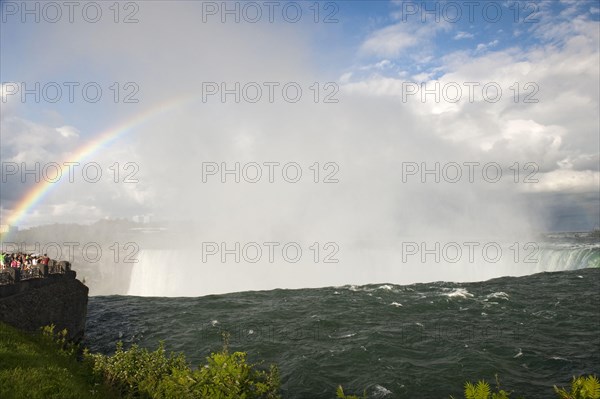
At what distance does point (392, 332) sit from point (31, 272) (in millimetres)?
21747

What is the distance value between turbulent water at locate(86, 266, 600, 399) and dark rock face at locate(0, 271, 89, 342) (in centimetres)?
203

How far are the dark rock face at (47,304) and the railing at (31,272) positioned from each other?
30cm

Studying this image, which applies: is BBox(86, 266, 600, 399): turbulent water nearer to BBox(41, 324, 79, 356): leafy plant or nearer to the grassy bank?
the grassy bank

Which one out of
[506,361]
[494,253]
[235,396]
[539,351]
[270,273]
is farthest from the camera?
[270,273]

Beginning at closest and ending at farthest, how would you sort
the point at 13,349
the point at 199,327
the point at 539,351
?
1. the point at 13,349
2. the point at 539,351
3. the point at 199,327

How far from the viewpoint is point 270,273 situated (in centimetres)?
7162

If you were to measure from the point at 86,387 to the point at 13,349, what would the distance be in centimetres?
313

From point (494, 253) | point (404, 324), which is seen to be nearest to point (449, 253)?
point (494, 253)

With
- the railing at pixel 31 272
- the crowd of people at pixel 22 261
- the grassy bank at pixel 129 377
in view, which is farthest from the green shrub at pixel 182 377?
the crowd of people at pixel 22 261

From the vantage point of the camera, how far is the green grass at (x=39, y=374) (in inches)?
343

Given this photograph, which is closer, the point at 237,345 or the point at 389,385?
the point at 389,385

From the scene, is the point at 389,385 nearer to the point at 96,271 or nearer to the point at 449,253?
the point at 449,253

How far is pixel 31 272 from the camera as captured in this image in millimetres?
21594

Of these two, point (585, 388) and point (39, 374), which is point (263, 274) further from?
point (585, 388)
